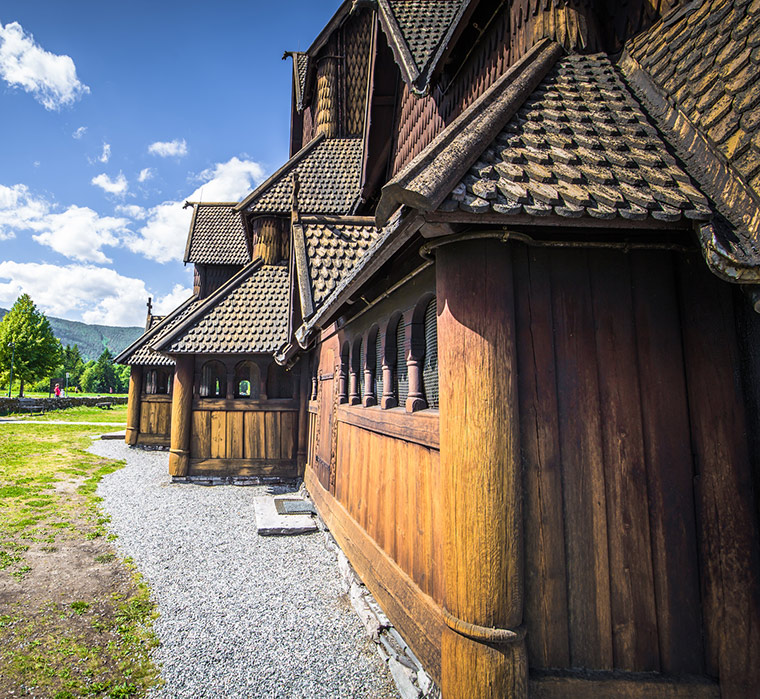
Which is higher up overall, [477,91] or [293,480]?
[477,91]

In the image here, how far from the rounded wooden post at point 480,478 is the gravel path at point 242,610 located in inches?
51.3

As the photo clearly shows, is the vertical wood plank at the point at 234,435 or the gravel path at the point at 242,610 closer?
the gravel path at the point at 242,610

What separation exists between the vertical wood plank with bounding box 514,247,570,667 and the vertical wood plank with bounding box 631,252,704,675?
1.66 feet

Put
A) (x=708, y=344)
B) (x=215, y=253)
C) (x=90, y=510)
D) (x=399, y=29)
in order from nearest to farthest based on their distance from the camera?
(x=708, y=344), (x=399, y=29), (x=90, y=510), (x=215, y=253)

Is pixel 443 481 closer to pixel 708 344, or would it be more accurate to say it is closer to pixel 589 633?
pixel 589 633

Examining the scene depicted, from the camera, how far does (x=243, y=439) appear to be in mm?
10156

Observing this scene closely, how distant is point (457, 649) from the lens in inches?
94.2

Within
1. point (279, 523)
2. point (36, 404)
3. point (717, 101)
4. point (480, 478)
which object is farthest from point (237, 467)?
point (36, 404)

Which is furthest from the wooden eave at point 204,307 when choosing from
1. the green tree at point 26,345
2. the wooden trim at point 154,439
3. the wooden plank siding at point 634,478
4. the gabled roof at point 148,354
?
the green tree at point 26,345

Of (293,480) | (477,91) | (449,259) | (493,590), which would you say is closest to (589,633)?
(493,590)

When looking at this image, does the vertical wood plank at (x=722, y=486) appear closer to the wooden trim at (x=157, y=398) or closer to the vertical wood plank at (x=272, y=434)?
the vertical wood plank at (x=272, y=434)

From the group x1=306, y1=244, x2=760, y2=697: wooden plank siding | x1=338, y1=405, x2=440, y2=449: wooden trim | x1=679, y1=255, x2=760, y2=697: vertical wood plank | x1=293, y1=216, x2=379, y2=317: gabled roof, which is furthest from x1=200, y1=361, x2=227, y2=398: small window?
x1=679, y1=255, x2=760, y2=697: vertical wood plank

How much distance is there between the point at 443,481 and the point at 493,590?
595 mm

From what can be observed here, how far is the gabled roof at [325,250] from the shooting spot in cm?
585
